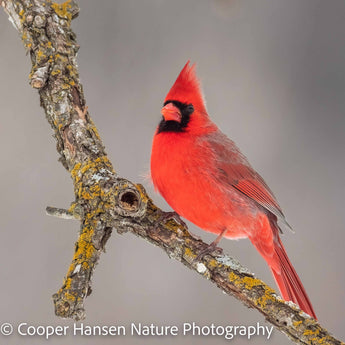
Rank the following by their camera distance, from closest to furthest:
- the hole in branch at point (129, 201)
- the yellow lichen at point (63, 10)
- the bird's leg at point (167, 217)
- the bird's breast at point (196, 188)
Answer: the hole in branch at point (129, 201)
the bird's leg at point (167, 217)
the bird's breast at point (196, 188)
the yellow lichen at point (63, 10)

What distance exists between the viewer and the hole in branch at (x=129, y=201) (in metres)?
2.04

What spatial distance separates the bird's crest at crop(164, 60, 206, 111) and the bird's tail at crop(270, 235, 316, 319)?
842 mm

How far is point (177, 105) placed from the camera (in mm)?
2639

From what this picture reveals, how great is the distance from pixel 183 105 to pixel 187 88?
3.4 inches

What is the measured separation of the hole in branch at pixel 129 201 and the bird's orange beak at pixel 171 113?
0.65 metres

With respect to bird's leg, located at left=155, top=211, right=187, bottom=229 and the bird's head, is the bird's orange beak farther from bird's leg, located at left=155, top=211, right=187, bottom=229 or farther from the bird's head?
bird's leg, located at left=155, top=211, right=187, bottom=229

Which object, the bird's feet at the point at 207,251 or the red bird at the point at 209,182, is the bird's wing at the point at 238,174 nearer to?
the red bird at the point at 209,182

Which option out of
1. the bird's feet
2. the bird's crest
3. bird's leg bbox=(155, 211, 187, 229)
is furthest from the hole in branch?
the bird's crest

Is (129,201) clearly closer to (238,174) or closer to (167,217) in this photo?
(167,217)

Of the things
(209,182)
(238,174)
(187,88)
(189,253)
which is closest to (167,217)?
(189,253)

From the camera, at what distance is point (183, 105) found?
265 cm

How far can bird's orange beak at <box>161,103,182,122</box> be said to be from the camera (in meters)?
2.58

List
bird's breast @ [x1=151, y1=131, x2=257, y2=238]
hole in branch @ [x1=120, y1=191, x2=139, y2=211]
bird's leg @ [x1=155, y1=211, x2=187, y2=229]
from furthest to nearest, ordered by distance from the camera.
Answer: bird's breast @ [x1=151, y1=131, x2=257, y2=238] < bird's leg @ [x1=155, y1=211, x2=187, y2=229] < hole in branch @ [x1=120, y1=191, x2=139, y2=211]

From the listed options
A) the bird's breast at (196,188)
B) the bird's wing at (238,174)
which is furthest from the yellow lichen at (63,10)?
the bird's wing at (238,174)
